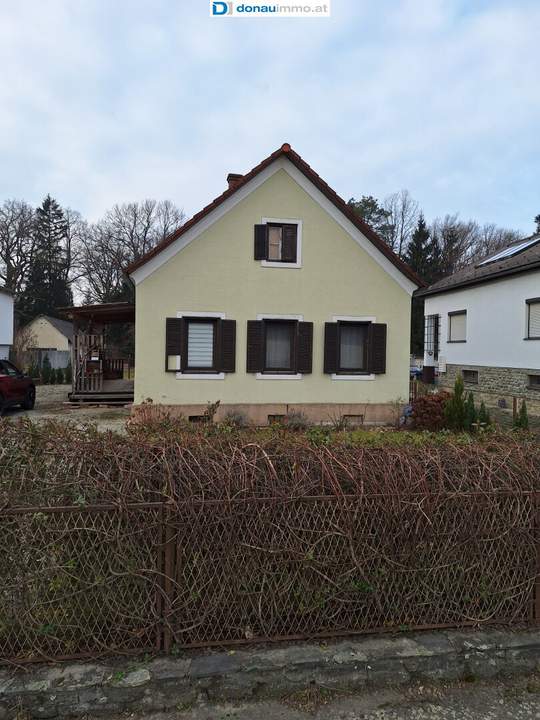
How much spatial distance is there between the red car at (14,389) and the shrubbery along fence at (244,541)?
11025mm

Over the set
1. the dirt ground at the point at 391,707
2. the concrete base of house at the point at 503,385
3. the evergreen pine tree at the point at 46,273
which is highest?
the evergreen pine tree at the point at 46,273

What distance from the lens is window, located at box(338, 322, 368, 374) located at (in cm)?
1216

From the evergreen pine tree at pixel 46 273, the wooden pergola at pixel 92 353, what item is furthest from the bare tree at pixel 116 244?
the wooden pergola at pixel 92 353

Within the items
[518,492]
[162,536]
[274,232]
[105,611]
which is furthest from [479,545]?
[274,232]

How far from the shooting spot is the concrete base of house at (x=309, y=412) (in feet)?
37.6

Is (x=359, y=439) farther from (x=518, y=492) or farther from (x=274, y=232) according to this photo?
(x=274, y=232)

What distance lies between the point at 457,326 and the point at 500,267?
3.74 meters

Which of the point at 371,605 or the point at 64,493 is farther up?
the point at 64,493

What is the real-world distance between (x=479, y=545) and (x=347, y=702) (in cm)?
124

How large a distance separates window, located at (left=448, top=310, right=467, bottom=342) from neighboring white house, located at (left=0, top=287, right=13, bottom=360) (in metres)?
25.5

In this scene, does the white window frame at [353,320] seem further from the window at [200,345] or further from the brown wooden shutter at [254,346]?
the window at [200,345]

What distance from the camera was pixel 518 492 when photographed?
2900 millimetres

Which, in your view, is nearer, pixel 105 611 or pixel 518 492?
pixel 105 611

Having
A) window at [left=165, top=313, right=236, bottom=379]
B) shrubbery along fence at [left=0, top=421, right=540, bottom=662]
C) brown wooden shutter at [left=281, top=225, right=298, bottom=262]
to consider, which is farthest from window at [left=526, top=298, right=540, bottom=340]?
shrubbery along fence at [left=0, top=421, right=540, bottom=662]
